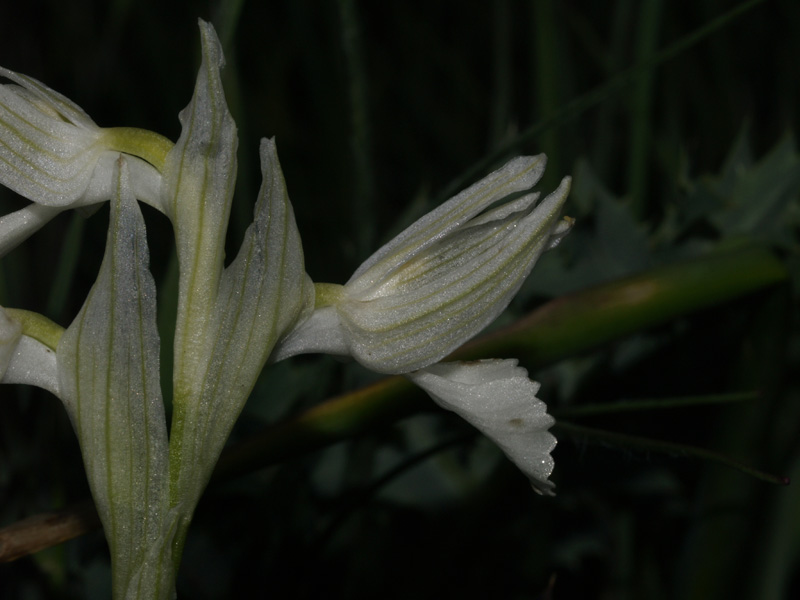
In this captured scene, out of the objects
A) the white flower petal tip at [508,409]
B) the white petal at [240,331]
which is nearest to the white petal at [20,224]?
the white petal at [240,331]

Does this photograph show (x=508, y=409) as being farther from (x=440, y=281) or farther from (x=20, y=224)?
(x=20, y=224)

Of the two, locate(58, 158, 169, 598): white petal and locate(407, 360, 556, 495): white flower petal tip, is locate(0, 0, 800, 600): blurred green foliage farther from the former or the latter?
locate(58, 158, 169, 598): white petal

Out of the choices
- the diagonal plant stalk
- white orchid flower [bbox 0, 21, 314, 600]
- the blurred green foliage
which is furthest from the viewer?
the blurred green foliage

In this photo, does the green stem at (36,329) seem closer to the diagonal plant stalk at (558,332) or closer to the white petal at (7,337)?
the white petal at (7,337)

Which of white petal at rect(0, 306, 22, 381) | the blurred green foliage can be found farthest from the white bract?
the blurred green foliage

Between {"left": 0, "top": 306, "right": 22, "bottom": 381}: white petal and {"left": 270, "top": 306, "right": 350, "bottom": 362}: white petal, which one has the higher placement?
{"left": 0, "top": 306, "right": 22, "bottom": 381}: white petal

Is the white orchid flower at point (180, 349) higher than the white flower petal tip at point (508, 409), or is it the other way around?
the white orchid flower at point (180, 349)

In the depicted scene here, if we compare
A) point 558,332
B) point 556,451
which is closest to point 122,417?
point 558,332
